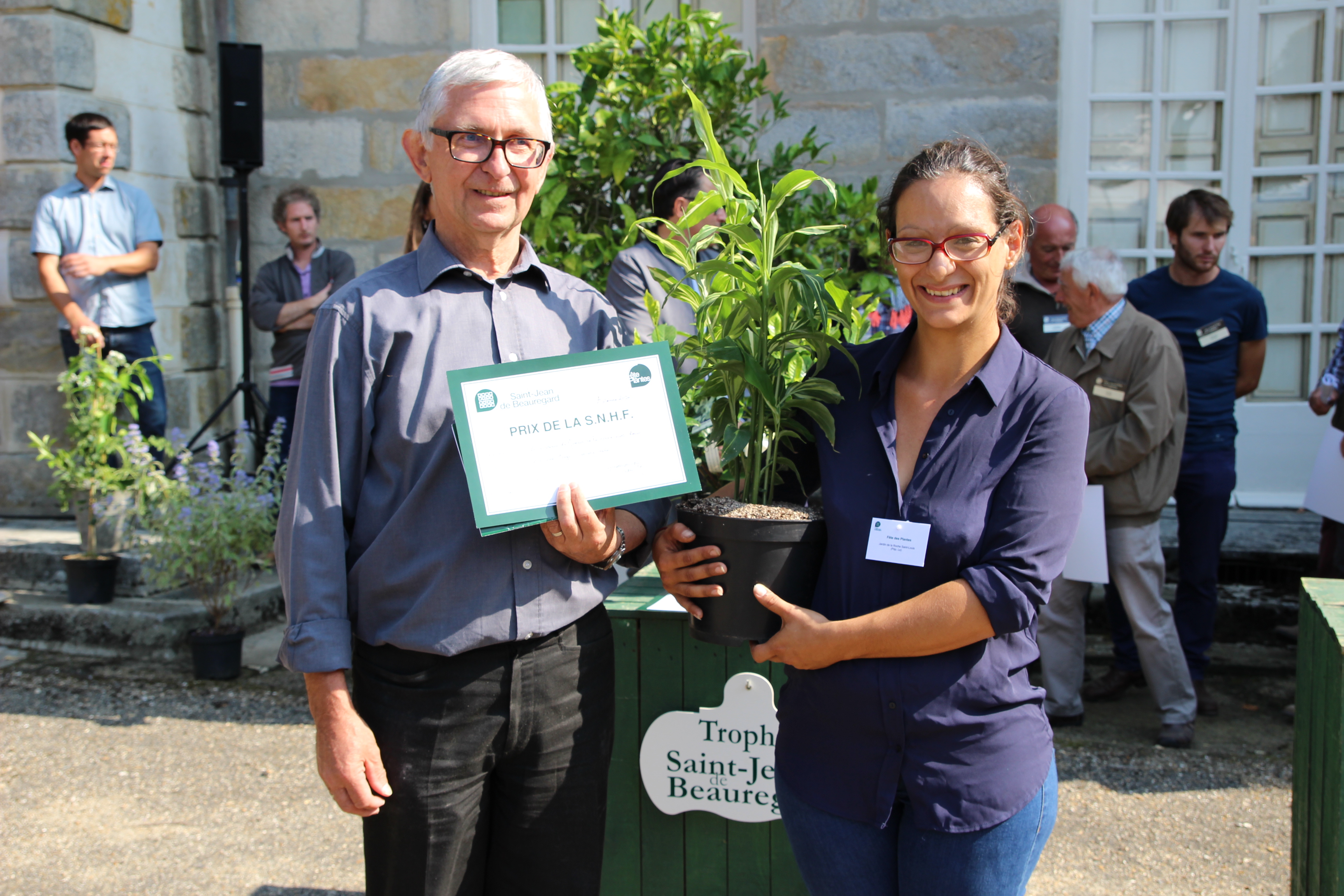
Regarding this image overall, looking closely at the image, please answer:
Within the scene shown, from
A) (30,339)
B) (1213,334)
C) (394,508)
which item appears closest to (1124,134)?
(1213,334)

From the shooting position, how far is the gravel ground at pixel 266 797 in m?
3.29

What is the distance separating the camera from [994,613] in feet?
5.32

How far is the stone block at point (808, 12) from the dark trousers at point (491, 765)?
204 inches

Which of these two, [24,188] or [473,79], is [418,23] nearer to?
[24,188]

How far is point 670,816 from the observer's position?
8.95ft

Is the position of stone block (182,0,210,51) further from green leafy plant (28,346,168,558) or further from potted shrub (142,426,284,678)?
potted shrub (142,426,284,678)

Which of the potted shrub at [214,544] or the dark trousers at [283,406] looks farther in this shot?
the dark trousers at [283,406]

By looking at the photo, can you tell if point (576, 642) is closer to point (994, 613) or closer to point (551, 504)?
point (551, 504)

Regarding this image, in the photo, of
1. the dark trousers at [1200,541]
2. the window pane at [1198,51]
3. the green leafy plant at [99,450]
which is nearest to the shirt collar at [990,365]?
the dark trousers at [1200,541]

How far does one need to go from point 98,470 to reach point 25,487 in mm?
1537

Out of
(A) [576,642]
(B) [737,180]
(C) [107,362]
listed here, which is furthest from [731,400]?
(C) [107,362]

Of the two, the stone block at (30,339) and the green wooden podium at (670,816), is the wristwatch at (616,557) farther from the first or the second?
the stone block at (30,339)

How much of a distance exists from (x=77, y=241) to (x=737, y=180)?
5260mm

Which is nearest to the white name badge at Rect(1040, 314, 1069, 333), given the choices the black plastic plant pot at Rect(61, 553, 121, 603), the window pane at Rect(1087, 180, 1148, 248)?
the window pane at Rect(1087, 180, 1148, 248)
